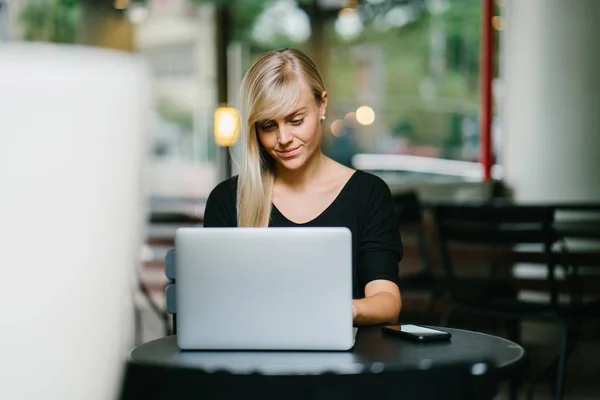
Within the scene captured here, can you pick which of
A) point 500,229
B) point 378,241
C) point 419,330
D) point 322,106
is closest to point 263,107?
point 322,106

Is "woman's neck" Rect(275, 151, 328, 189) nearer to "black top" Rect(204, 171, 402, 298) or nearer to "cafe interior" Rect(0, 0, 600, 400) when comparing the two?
"black top" Rect(204, 171, 402, 298)

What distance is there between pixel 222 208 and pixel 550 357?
3.05 meters

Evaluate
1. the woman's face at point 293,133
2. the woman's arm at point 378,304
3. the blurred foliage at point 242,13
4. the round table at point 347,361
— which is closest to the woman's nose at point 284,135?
the woman's face at point 293,133

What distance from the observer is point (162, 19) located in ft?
29.8

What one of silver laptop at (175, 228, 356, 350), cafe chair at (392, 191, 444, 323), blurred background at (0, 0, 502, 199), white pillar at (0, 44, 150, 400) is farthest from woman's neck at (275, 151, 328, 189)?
blurred background at (0, 0, 502, 199)

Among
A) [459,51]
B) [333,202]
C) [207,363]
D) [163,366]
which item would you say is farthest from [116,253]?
[459,51]

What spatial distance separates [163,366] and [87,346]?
0.64 metres

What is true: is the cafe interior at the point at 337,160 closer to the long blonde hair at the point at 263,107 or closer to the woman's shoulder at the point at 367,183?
the long blonde hair at the point at 263,107

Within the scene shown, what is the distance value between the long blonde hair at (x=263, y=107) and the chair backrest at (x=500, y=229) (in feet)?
5.81

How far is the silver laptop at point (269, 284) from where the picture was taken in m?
1.49

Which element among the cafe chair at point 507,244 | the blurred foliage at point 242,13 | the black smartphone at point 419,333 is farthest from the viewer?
the blurred foliage at point 242,13

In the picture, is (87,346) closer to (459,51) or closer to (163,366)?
(163,366)

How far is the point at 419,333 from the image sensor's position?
5.69ft

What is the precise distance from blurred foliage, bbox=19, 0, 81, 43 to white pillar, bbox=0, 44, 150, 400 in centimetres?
742
